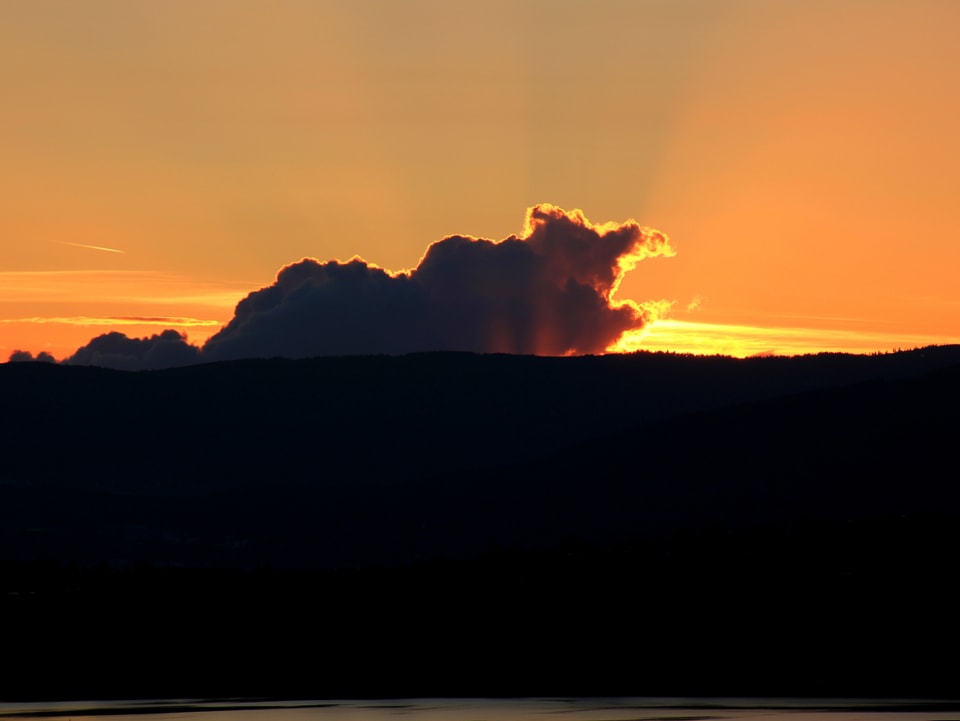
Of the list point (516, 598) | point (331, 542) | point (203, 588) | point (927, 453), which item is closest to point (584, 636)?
point (516, 598)

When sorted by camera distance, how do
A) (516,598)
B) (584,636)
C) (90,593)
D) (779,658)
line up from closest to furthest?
(779,658) → (584,636) → (516,598) → (90,593)

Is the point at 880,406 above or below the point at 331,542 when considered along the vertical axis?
above

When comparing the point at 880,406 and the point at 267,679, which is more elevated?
the point at 880,406

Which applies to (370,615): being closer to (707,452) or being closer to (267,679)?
(267,679)

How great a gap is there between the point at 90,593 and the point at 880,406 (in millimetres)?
120182

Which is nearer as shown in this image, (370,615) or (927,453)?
(370,615)

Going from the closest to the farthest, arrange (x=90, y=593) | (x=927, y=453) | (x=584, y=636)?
1. (x=584, y=636)
2. (x=90, y=593)
3. (x=927, y=453)

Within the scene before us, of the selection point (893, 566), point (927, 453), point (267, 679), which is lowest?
point (267, 679)

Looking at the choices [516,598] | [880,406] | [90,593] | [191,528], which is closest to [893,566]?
[516,598]

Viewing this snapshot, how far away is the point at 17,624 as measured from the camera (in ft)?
290

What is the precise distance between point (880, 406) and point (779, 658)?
12684cm

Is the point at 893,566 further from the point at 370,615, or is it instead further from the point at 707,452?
the point at 707,452

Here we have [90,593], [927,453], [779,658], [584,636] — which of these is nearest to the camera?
[779,658]

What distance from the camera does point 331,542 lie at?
19450 cm
